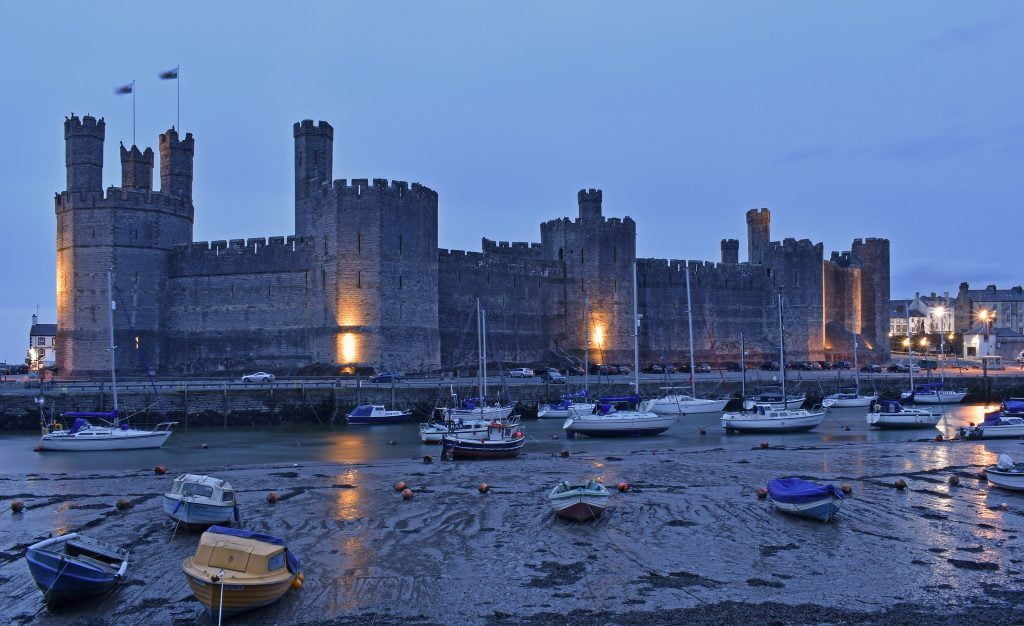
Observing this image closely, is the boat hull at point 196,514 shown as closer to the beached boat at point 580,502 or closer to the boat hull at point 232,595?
the boat hull at point 232,595

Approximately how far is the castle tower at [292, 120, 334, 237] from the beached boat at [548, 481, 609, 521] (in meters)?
32.8

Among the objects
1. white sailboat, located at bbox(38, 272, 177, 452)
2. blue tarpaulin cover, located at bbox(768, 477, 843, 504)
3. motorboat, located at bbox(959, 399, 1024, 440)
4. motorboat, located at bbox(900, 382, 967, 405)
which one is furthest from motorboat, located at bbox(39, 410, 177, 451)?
motorboat, located at bbox(900, 382, 967, 405)

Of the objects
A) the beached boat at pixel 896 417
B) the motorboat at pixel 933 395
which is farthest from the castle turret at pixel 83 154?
the motorboat at pixel 933 395

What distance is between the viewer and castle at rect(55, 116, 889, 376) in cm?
4100

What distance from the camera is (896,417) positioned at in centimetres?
3281

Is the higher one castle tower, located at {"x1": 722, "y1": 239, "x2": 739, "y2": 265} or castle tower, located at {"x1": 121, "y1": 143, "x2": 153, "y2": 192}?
castle tower, located at {"x1": 121, "y1": 143, "x2": 153, "y2": 192}

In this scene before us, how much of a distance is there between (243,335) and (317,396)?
375 inches

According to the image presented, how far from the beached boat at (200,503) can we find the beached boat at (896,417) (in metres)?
24.4

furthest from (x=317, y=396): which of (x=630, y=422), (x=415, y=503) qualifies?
(x=415, y=503)

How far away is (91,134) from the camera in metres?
43.9

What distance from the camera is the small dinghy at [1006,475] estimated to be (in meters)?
18.4

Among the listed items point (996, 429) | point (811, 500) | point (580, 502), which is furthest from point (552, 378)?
point (811, 500)

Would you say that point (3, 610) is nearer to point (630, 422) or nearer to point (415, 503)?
point (415, 503)

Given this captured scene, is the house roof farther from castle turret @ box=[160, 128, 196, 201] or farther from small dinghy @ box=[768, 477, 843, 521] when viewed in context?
small dinghy @ box=[768, 477, 843, 521]
